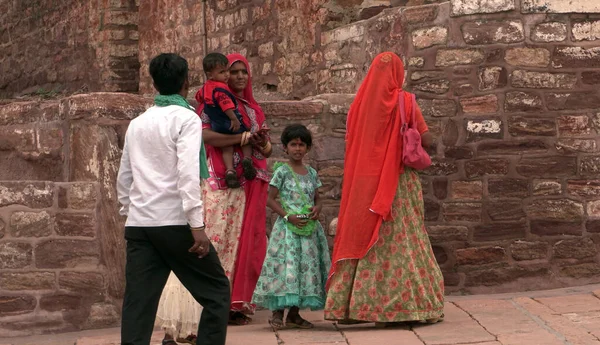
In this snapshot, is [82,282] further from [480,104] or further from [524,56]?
[524,56]

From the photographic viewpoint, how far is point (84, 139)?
6.79m

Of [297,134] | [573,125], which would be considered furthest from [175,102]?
[573,125]

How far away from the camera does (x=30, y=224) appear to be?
6.63 metres

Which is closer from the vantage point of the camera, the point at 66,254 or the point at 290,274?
the point at 290,274

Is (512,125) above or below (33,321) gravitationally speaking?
above

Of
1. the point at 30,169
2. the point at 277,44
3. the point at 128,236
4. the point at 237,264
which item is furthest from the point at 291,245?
the point at 277,44

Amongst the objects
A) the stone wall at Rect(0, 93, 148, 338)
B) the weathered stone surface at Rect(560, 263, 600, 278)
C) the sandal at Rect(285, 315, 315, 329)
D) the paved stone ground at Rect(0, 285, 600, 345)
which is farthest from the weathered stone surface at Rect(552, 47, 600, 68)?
the stone wall at Rect(0, 93, 148, 338)

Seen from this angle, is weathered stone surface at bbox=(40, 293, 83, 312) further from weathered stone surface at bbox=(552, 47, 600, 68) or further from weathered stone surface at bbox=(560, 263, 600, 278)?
weathered stone surface at bbox=(552, 47, 600, 68)

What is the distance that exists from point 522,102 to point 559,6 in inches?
25.7

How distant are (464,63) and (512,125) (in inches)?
19.6

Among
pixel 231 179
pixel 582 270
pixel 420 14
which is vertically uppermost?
pixel 420 14

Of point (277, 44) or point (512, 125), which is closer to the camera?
point (512, 125)

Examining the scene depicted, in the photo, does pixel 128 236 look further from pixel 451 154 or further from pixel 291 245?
pixel 451 154

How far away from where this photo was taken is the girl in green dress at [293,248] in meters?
6.21
